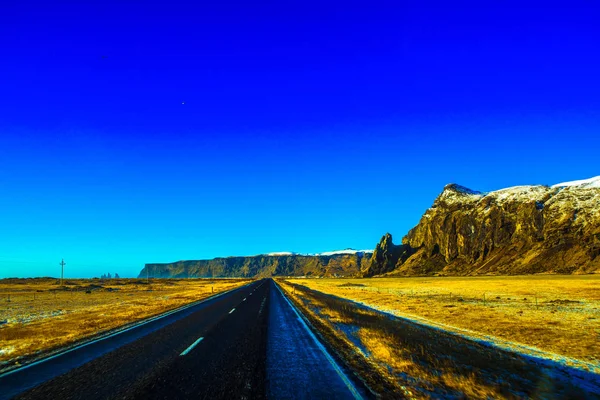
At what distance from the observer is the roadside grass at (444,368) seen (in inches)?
303

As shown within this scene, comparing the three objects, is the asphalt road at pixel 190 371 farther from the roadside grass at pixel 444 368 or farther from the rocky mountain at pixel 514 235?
the rocky mountain at pixel 514 235

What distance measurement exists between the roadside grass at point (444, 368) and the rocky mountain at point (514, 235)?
119 metres

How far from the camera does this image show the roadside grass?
7.70 m

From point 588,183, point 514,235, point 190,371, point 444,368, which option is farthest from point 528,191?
point 190,371

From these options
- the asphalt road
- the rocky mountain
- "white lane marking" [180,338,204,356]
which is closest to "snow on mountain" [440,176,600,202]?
the rocky mountain

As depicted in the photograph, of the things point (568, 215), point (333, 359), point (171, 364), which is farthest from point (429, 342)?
point (568, 215)

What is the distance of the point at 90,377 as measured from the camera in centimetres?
838

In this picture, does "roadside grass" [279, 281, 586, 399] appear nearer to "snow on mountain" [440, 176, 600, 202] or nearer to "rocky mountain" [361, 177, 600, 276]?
"rocky mountain" [361, 177, 600, 276]

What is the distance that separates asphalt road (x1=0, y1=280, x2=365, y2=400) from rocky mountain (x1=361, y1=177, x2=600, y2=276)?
406ft

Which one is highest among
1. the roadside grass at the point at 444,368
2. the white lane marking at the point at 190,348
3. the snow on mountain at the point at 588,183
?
the snow on mountain at the point at 588,183

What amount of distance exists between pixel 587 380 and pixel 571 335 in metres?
7.32

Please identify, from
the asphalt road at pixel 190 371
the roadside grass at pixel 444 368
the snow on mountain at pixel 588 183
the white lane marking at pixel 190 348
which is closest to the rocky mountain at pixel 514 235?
the snow on mountain at pixel 588 183

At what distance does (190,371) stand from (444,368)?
6.12 meters

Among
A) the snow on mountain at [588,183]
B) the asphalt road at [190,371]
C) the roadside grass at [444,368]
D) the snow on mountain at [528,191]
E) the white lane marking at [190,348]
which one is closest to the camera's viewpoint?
the asphalt road at [190,371]
